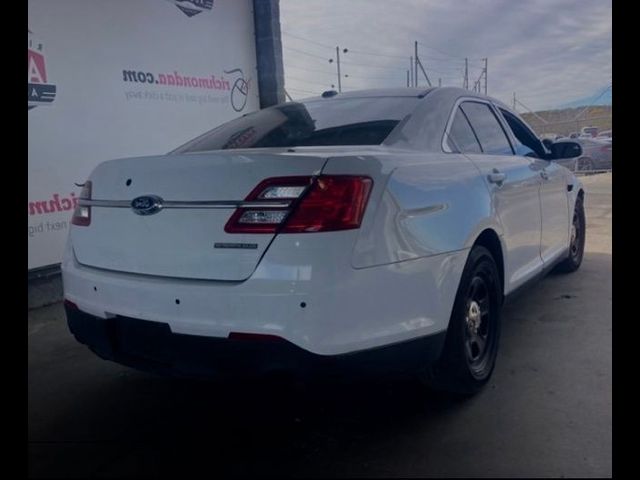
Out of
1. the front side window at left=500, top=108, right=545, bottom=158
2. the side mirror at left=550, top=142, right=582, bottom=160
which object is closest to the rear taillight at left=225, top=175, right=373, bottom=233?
the front side window at left=500, top=108, right=545, bottom=158

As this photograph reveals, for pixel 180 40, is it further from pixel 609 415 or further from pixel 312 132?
pixel 609 415

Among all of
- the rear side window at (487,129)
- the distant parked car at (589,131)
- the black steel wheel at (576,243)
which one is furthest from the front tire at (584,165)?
the rear side window at (487,129)

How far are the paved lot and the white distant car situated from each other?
0.25m

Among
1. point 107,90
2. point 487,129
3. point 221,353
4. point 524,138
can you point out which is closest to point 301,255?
point 221,353

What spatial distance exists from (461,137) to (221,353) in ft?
5.94

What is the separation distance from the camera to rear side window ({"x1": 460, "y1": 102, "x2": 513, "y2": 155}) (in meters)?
3.25

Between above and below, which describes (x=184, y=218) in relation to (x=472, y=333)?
above

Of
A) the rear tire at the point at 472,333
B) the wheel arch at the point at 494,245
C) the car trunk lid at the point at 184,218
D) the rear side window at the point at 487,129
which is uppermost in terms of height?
the rear side window at the point at 487,129

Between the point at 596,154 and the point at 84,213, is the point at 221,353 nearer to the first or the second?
the point at 84,213

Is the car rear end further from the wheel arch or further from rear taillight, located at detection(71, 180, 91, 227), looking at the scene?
the wheel arch

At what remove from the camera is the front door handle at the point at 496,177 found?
2866 mm

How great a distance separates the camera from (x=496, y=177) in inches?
114

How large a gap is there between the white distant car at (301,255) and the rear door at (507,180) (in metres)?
0.11

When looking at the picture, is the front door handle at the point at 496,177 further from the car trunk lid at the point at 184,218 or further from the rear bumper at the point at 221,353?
the car trunk lid at the point at 184,218
